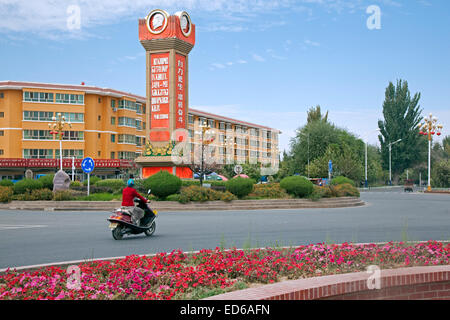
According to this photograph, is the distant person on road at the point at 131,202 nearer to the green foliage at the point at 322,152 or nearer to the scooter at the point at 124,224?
the scooter at the point at 124,224

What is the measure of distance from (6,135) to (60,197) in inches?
1654

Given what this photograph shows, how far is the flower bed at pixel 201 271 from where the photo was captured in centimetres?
605

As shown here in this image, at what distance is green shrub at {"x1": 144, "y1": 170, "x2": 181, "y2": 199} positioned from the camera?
25.0 metres

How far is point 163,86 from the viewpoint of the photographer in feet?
127

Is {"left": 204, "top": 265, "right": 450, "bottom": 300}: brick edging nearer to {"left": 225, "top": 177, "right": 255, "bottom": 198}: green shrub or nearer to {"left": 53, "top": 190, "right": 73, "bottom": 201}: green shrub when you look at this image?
{"left": 225, "top": 177, "right": 255, "bottom": 198}: green shrub

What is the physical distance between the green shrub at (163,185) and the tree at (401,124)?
67.3 metres

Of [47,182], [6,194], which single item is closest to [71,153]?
[47,182]

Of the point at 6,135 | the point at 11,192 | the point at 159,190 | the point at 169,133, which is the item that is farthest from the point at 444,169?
the point at 6,135

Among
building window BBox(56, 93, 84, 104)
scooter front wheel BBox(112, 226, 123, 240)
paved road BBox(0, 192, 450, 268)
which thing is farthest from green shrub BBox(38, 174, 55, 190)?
building window BBox(56, 93, 84, 104)

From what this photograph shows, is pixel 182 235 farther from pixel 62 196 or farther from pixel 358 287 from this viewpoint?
pixel 62 196

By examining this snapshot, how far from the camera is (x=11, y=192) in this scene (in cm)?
2738

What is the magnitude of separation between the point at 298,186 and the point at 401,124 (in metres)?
63.9

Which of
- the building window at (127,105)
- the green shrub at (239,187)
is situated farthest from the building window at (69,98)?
the green shrub at (239,187)
